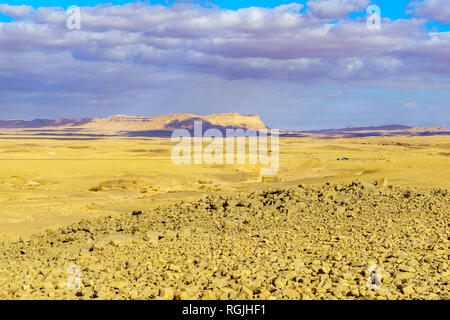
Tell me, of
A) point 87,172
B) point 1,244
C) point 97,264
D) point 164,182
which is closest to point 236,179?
point 164,182

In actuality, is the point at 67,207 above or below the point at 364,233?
below

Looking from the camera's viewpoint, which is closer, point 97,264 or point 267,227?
point 97,264

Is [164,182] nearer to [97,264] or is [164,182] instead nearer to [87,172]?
[87,172]

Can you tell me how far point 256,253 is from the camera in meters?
9.47

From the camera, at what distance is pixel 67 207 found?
23.4 metres

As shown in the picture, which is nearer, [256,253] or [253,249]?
[256,253]

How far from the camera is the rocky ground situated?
7.36m

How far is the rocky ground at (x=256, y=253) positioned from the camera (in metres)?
7.36

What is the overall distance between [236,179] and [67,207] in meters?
17.1

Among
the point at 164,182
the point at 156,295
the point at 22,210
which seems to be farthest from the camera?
the point at 164,182

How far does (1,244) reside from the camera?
1366 centimetres

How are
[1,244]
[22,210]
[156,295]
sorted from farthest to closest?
[22,210], [1,244], [156,295]
